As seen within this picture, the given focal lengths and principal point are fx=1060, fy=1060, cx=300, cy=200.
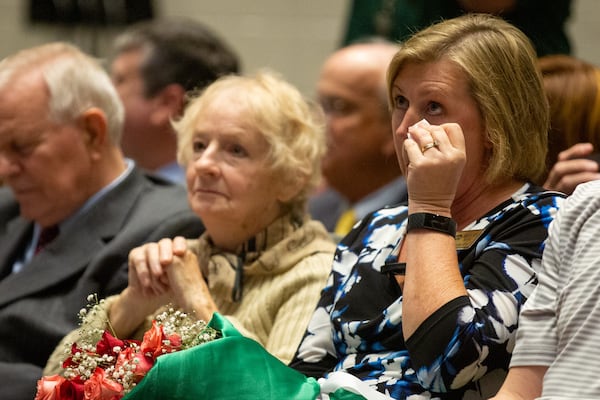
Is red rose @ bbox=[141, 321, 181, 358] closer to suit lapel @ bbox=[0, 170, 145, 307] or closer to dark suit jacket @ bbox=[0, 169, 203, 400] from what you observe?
dark suit jacket @ bbox=[0, 169, 203, 400]

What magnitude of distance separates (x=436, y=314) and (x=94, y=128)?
1833 mm

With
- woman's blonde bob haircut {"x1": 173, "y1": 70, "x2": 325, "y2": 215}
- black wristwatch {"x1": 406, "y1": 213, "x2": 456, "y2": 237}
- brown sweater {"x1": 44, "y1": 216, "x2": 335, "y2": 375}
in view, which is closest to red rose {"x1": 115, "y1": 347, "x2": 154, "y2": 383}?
brown sweater {"x1": 44, "y1": 216, "x2": 335, "y2": 375}

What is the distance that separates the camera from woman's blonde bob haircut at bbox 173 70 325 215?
297 cm

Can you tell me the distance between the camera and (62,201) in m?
3.48

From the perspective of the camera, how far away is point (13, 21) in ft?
21.7

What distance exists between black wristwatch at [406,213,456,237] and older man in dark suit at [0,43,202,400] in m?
1.27

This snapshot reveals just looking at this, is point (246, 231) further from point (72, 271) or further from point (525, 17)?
point (525, 17)

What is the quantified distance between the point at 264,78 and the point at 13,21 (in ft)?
13.0

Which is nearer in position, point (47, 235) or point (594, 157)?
point (594, 157)

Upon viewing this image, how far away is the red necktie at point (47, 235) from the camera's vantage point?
11.6 feet

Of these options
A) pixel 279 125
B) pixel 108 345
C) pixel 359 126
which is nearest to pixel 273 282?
pixel 279 125

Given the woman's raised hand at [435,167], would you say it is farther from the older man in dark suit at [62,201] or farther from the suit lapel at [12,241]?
the suit lapel at [12,241]

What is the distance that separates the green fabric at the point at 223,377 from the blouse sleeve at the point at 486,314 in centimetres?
20

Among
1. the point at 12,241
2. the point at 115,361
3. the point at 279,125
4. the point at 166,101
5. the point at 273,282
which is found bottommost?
the point at 12,241
